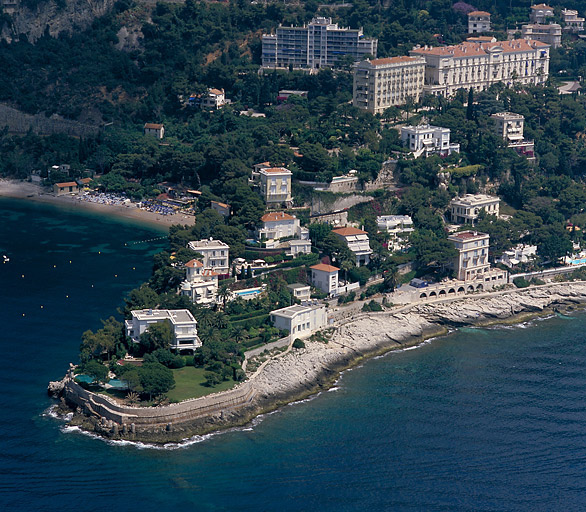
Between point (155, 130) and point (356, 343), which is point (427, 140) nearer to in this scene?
point (155, 130)

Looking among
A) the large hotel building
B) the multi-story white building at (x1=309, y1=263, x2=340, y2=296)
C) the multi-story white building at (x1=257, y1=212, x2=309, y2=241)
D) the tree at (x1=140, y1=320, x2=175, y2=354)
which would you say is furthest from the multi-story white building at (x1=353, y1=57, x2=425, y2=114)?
the tree at (x1=140, y1=320, x2=175, y2=354)

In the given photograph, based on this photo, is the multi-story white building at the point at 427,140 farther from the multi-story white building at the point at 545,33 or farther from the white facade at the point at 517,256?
the multi-story white building at the point at 545,33

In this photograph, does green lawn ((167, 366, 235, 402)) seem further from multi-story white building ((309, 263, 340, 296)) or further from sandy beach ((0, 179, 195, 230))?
→ sandy beach ((0, 179, 195, 230))

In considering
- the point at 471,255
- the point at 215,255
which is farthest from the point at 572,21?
the point at 215,255

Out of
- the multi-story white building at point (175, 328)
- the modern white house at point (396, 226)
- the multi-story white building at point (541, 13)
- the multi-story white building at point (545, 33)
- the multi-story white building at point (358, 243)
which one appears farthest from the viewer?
the multi-story white building at point (541, 13)

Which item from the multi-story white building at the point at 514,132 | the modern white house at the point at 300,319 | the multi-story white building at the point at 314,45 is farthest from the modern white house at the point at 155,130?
the modern white house at the point at 300,319

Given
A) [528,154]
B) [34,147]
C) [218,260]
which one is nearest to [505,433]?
[218,260]

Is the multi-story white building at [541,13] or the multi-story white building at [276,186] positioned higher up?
the multi-story white building at [541,13]
